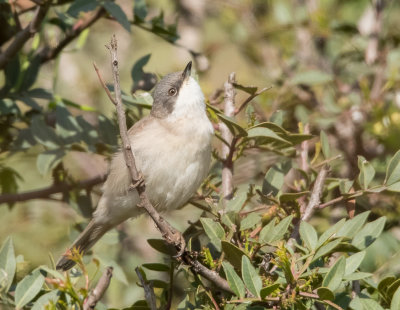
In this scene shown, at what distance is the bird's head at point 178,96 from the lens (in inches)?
124

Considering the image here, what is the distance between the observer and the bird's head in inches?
124

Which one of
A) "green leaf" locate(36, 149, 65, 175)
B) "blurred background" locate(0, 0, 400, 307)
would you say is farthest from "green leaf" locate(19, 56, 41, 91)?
"green leaf" locate(36, 149, 65, 175)

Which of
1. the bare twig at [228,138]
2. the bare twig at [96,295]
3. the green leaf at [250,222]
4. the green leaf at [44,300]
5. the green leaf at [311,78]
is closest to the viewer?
the bare twig at [96,295]

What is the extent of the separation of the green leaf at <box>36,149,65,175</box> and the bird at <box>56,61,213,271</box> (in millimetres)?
333

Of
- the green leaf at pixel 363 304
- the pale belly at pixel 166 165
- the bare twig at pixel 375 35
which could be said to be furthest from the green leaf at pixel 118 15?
the bare twig at pixel 375 35

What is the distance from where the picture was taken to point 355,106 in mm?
3445

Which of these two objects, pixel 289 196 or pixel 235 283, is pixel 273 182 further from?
pixel 235 283

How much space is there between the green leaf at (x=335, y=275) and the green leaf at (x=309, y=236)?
175mm

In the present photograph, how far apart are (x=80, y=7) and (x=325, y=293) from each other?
161cm

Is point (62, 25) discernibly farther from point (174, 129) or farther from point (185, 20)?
point (185, 20)

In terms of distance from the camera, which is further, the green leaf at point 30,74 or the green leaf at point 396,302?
the green leaf at point 30,74

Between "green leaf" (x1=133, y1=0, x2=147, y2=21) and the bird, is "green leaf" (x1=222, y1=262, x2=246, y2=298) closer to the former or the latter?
the bird

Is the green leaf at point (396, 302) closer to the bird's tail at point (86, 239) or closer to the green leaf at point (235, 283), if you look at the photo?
the green leaf at point (235, 283)

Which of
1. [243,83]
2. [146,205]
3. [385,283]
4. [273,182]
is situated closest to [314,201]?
[273,182]
